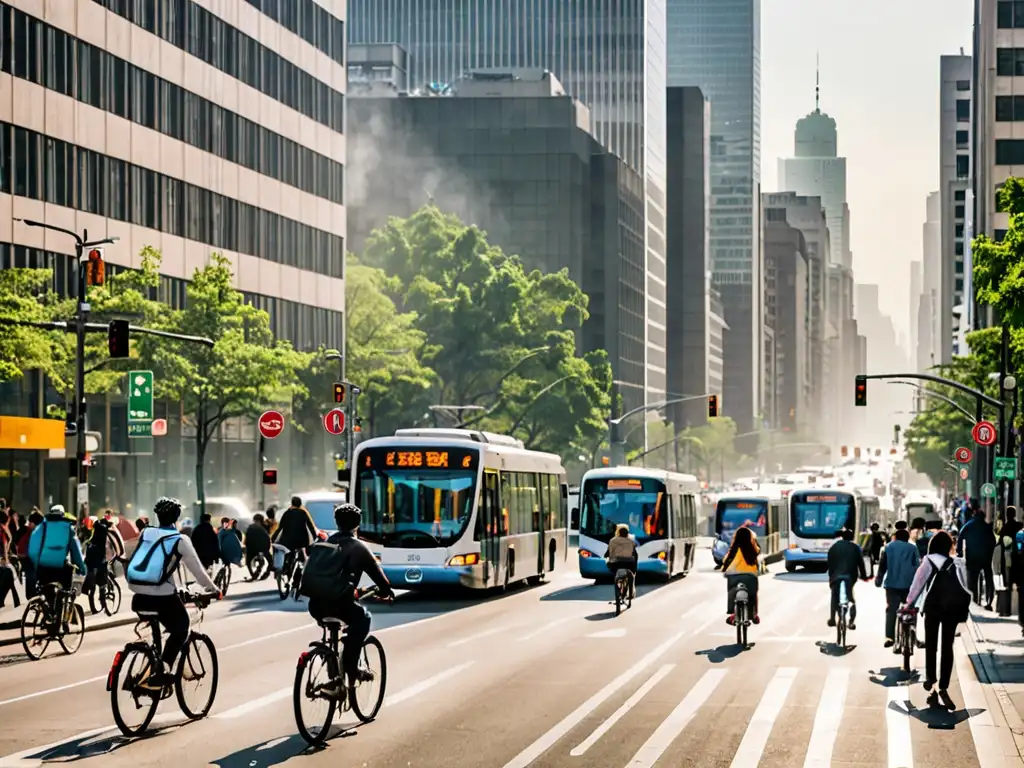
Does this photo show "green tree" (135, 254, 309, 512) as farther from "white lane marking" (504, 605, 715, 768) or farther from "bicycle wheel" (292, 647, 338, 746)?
"bicycle wheel" (292, 647, 338, 746)

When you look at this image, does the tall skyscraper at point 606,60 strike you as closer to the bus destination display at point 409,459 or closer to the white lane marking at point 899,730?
the bus destination display at point 409,459

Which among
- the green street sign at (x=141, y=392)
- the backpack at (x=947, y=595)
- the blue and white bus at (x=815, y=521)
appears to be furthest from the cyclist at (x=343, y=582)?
the blue and white bus at (x=815, y=521)

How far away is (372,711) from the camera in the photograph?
16.1 metres

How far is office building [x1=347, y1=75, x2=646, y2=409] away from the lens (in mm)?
154000

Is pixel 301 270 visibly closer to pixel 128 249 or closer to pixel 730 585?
pixel 128 249

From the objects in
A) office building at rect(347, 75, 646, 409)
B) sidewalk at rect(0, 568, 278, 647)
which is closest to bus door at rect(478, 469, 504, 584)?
sidewalk at rect(0, 568, 278, 647)

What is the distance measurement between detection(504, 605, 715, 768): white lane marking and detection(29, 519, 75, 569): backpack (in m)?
7.28

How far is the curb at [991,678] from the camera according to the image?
16.0m

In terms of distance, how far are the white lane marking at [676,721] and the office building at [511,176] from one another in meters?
133

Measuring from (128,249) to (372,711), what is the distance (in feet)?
160

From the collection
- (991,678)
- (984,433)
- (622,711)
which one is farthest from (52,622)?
(984,433)

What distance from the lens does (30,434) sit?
2048 inches

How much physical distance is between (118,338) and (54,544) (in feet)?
40.9

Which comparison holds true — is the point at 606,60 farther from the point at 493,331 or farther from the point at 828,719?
the point at 828,719
